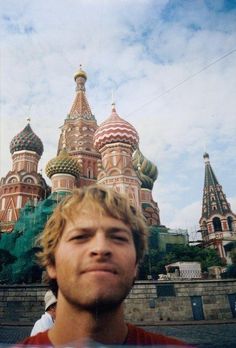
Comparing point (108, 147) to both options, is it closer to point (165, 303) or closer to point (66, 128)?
point (66, 128)

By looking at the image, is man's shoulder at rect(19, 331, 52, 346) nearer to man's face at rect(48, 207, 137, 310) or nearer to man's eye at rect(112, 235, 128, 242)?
man's face at rect(48, 207, 137, 310)

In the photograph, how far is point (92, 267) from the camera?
78 centimetres

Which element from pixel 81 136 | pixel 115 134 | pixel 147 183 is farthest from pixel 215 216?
pixel 81 136

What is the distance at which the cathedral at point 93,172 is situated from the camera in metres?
18.8

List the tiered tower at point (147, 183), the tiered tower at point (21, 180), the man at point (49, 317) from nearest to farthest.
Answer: the man at point (49, 317) → the tiered tower at point (21, 180) → the tiered tower at point (147, 183)

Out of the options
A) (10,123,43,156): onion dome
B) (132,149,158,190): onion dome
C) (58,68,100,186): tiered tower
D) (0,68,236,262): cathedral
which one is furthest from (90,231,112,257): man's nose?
(10,123,43,156): onion dome

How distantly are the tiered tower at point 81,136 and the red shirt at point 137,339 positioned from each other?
783 inches

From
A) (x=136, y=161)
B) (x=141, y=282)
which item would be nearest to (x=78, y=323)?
(x=141, y=282)

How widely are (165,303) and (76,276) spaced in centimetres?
996

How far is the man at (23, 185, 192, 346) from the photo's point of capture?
772mm

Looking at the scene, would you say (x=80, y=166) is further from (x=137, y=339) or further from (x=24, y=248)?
(x=137, y=339)

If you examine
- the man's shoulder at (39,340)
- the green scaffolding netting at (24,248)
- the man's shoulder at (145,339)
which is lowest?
the man's shoulder at (145,339)

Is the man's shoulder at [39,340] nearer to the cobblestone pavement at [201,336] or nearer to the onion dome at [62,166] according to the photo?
the cobblestone pavement at [201,336]

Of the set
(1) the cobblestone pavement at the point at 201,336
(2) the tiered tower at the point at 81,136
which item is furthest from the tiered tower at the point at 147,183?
(1) the cobblestone pavement at the point at 201,336
